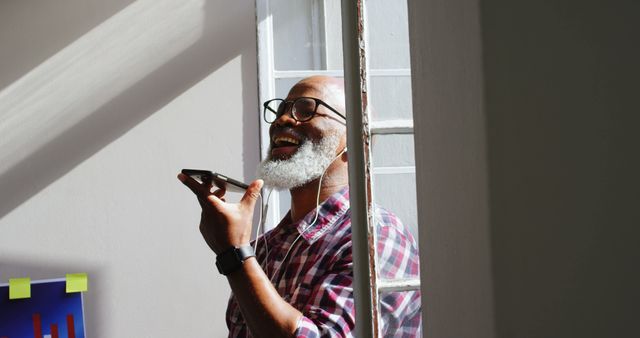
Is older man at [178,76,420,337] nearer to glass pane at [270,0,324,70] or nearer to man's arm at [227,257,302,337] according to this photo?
man's arm at [227,257,302,337]

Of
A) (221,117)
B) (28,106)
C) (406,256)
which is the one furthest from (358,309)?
(28,106)

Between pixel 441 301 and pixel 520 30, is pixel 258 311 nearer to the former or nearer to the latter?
pixel 441 301

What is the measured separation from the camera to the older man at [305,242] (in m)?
1.17

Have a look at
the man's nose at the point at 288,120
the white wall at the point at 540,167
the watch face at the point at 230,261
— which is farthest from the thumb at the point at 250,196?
the white wall at the point at 540,167

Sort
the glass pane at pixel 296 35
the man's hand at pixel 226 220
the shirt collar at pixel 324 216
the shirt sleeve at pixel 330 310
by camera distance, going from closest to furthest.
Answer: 1. the shirt sleeve at pixel 330 310
2. the man's hand at pixel 226 220
3. the shirt collar at pixel 324 216
4. the glass pane at pixel 296 35

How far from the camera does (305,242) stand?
1.63m

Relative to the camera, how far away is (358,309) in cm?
104

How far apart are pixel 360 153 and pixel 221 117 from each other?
6.01 ft

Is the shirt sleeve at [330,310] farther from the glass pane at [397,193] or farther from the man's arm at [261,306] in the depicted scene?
the glass pane at [397,193]

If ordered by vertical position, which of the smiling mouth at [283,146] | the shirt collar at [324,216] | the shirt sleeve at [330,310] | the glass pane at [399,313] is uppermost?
the smiling mouth at [283,146]

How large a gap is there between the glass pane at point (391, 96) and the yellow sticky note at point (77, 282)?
1.85 m

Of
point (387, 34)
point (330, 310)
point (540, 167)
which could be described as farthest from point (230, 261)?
point (540, 167)

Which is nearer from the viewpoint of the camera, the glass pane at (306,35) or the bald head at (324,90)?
the bald head at (324,90)

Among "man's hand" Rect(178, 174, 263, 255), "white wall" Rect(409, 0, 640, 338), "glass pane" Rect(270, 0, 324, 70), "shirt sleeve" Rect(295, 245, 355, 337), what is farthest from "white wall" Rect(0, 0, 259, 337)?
"white wall" Rect(409, 0, 640, 338)
